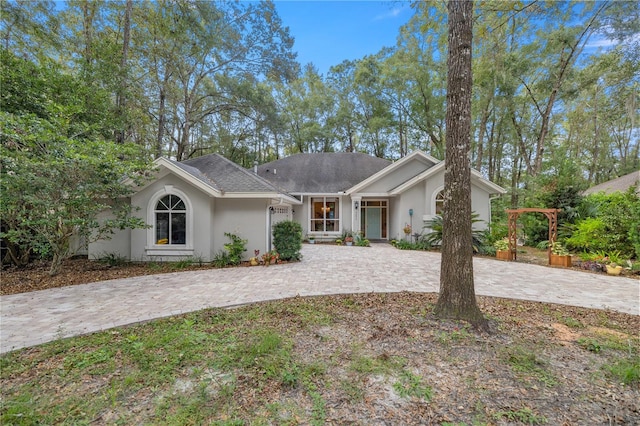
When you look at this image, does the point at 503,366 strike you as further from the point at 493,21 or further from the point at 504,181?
the point at 504,181

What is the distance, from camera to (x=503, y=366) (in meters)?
2.96

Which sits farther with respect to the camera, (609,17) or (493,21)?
(609,17)

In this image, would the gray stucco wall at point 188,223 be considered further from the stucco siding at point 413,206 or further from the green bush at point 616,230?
the green bush at point 616,230

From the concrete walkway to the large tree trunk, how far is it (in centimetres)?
210

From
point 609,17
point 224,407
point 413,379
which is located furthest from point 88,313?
point 609,17

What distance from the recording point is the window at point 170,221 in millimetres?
8742

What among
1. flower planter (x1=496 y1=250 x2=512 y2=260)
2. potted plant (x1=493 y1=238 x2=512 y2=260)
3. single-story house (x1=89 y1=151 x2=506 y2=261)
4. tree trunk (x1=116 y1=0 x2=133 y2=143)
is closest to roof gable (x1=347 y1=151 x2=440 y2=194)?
single-story house (x1=89 y1=151 x2=506 y2=261)

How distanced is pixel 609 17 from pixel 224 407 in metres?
21.1

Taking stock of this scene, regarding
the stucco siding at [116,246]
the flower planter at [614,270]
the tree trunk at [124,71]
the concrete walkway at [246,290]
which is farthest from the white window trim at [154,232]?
the flower planter at [614,270]

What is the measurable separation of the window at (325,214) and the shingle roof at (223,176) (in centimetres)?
613

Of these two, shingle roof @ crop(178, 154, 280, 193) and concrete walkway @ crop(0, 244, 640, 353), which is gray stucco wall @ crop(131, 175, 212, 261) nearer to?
shingle roof @ crop(178, 154, 280, 193)

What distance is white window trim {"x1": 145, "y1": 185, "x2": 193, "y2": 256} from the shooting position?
864cm

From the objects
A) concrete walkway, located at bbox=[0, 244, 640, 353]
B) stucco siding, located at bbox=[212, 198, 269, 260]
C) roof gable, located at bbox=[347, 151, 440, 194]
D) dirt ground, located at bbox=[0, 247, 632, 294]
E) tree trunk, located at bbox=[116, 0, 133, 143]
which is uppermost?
tree trunk, located at bbox=[116, 0, 133, 143]

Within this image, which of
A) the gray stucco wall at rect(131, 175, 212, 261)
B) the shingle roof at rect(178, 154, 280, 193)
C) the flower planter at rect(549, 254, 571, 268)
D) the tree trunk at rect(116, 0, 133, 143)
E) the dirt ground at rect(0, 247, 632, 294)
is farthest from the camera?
the tree trunk at rect(116, 0, 133, 143)
